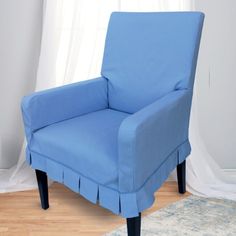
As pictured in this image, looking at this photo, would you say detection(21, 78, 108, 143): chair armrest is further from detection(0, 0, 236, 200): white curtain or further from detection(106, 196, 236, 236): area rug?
detection(106, 196, 236, 236): area rug

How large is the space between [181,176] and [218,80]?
64 cm

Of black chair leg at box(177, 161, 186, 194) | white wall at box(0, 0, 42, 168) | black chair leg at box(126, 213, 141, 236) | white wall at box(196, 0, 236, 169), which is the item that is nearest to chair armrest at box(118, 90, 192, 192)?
black chair leg at box(126, 213, 141, 236)

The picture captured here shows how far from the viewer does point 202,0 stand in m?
2.13

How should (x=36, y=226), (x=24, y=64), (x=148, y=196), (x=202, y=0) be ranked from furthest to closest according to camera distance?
(x=24, y=64) < (x=202, y=0) < (x=36, y=226) < (x=148, y=196)

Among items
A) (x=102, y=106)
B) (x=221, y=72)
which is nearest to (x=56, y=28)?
(x=102, y=106)

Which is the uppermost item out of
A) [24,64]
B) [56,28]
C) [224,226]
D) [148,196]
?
[56,28]

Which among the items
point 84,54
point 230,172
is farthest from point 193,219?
point 84,54

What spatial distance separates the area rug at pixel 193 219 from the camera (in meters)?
1.76

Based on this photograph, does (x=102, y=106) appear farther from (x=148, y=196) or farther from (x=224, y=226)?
(x=224, y=226)

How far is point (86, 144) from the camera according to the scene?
5.05ft

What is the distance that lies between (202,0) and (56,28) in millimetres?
866

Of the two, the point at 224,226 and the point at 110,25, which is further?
the point at 110,25

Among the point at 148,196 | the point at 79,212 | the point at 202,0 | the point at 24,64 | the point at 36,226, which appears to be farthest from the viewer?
the point at 24,64

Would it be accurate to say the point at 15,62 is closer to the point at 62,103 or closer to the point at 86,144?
the point at 62,103
